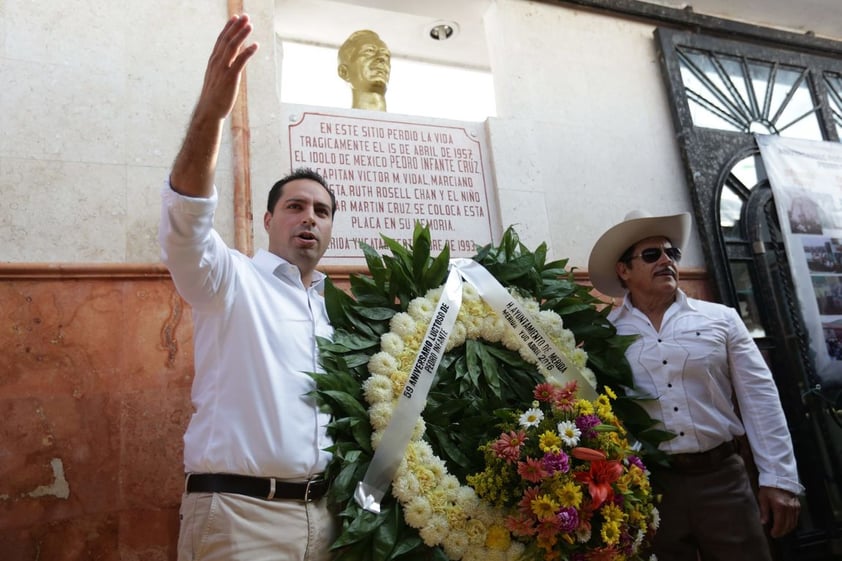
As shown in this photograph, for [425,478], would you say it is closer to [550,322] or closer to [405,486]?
[405,486]

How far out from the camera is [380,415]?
6.90ft

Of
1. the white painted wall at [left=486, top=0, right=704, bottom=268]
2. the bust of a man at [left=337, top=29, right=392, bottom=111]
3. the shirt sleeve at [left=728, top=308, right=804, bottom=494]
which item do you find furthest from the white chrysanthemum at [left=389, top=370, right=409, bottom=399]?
the bust of a man at [left=337, top=29, right=392, bottom=111]

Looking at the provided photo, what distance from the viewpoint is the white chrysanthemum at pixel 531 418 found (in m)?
2.05

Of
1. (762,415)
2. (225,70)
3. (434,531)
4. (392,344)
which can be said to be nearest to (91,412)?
(392,344)

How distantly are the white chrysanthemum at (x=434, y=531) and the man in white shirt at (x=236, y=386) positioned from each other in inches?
11.1

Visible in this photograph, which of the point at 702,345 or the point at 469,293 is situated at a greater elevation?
the point at 469,293

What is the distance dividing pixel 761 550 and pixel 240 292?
2.17 metres

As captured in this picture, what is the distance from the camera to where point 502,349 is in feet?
8.18

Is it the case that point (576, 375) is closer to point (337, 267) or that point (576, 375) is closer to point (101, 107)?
point (337, 267)

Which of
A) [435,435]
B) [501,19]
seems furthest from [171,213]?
[501,19]

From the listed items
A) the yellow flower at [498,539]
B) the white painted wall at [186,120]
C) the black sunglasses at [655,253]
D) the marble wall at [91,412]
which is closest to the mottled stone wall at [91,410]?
the marble wall at [91,412]

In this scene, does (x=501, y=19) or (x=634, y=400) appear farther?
(x=501, y=19)

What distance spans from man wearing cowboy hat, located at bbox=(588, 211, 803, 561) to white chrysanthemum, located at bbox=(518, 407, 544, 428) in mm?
684

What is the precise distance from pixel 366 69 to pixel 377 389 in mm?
2853
